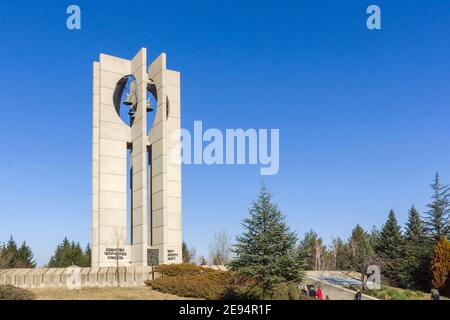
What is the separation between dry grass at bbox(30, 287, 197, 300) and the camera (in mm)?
25969

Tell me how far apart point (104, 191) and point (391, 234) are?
3083 cm

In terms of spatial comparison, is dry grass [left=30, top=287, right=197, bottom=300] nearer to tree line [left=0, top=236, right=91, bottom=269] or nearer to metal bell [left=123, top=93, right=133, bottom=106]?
metal bell [left=123, top=93, right=133, bottom=106]

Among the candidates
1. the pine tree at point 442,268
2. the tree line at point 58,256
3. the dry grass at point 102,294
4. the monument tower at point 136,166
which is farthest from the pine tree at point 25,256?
the pine tree at point 442,268

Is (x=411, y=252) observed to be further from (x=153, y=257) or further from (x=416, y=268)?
(x=153, y=257)

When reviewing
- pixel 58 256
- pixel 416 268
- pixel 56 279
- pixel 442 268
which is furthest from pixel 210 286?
pixel 58 256

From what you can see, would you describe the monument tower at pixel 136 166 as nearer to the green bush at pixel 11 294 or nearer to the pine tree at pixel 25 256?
the green bush at pixel 11 294

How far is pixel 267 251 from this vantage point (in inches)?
945

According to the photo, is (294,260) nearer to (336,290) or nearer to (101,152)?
(336,290)

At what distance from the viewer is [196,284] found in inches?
1136

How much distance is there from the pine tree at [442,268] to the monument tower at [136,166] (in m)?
20.5

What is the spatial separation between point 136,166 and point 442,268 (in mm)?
25916

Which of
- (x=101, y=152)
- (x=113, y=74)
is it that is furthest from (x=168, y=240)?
(x=113, y=74)

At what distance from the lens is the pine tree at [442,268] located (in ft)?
108
